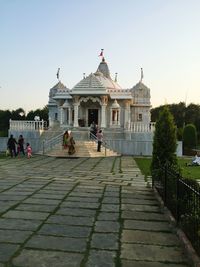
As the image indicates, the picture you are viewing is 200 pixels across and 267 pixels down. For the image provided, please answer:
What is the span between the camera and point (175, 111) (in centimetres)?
6462

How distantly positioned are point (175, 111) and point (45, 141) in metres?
41.0

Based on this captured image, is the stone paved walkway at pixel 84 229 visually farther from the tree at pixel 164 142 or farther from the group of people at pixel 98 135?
the group of people at pixel 98 135

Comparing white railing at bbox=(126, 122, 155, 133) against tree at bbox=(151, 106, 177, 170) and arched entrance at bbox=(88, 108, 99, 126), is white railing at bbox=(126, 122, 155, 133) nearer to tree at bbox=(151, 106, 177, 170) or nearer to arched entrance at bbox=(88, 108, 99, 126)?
arched entrance at bbox=(88, 108, 99, 126)

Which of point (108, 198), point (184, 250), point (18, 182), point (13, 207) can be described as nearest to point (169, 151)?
point (108, 198)

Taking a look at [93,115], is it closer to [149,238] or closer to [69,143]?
[69,143]

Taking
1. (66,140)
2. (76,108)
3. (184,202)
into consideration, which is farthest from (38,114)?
(184,202)

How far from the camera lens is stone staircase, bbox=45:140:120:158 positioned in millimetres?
24062

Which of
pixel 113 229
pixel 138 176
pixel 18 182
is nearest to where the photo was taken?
pixel 113 229

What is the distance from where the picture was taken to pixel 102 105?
32250mm

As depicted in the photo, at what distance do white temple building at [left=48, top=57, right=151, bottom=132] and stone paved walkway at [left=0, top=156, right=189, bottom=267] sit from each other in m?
21.2

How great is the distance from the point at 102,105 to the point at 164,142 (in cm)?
2095

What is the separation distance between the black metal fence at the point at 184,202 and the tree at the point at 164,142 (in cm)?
239

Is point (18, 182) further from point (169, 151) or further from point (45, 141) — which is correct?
point (45, 141)

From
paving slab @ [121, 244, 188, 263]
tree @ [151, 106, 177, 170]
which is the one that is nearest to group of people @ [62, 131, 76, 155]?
tree @ [151, 106, 177, 170]
